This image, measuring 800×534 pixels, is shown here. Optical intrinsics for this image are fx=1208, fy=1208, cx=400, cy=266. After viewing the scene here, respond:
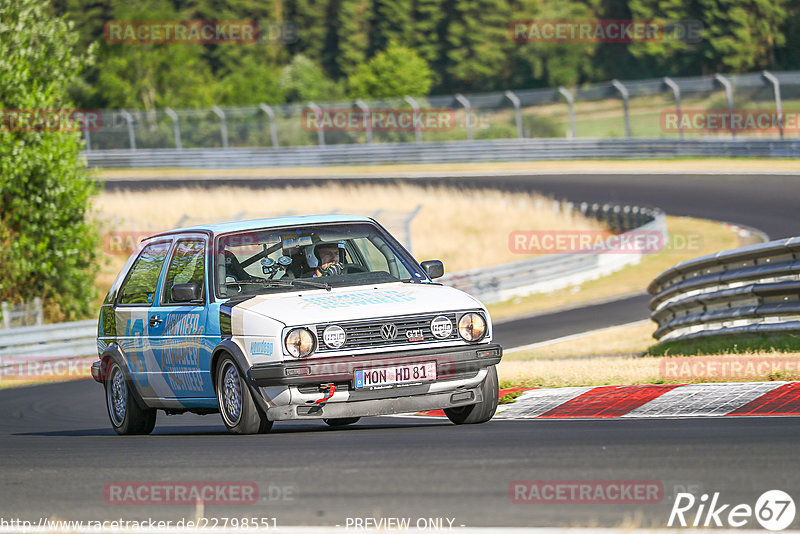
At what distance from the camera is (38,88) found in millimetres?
24281

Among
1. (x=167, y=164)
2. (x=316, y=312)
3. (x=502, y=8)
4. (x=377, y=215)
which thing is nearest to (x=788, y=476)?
(x=316, y=312)

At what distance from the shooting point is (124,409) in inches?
391

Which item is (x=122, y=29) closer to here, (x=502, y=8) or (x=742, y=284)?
(x=502, y=8)

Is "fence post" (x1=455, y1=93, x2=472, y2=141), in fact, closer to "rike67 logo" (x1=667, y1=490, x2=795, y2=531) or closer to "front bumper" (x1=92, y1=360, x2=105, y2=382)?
"front bumper" (x1=92, y1=360, x2=105, y2=382)

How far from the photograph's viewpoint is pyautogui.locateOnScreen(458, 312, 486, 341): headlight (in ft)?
27.7

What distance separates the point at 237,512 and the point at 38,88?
67.6ft

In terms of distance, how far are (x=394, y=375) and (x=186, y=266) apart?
7.33 ft

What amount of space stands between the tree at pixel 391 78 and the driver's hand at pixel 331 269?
6532 cm

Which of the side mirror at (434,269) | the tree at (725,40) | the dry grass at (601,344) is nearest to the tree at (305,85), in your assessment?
the tree at (725,40)

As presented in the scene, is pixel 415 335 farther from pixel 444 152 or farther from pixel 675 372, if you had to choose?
pixel 444 152

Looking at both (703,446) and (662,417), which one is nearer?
(703,446)

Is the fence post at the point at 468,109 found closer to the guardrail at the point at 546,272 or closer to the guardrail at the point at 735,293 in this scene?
the guardrail at the point at 546,272

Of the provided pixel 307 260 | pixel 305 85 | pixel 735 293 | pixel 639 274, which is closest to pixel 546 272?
pixel 639 274

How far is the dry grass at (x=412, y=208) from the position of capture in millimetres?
32562
